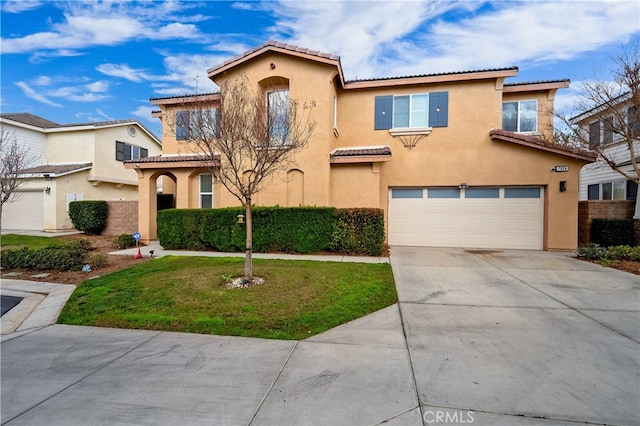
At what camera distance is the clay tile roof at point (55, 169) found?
54.5 feet

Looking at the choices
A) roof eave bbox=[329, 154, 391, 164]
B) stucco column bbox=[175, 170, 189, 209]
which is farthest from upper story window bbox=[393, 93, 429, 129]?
stucco column bbox=[175, 170, 189, 209]

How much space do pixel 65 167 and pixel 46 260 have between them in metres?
13.7

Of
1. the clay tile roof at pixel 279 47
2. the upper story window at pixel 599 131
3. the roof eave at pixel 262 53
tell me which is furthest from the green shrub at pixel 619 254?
the clay tile roof at pixel 279 47

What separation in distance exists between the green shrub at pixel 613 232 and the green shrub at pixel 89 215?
22.1 m

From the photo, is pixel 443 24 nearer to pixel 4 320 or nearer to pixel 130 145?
pixel 4 320

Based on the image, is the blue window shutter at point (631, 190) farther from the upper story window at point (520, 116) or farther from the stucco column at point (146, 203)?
the stucco column at point (146, 203)

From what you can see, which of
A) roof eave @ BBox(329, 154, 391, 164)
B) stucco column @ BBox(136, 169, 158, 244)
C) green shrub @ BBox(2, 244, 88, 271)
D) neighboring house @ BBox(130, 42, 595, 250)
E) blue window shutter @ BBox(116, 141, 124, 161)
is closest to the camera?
green shrub @ BBox(2, 244, 88, 271)

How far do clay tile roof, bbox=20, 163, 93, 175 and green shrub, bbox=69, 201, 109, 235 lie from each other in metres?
2.86

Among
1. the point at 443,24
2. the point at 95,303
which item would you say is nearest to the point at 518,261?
the point at 443,24

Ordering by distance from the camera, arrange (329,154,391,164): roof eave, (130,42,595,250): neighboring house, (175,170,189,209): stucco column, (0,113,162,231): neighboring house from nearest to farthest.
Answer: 1. (329,154,391,164): roof eave
2. (130,42,595,250): neighboring house
3. (175,170,189,209): stucco column
4. (0,113,162,231): neighboring house

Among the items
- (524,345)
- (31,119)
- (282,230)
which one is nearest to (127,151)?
(31,119)

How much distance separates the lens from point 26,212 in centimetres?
1739

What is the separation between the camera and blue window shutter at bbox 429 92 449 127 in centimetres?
1163

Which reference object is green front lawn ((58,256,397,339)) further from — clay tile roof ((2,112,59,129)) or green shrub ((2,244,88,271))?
clay tile roof ((2,112,59,129))
